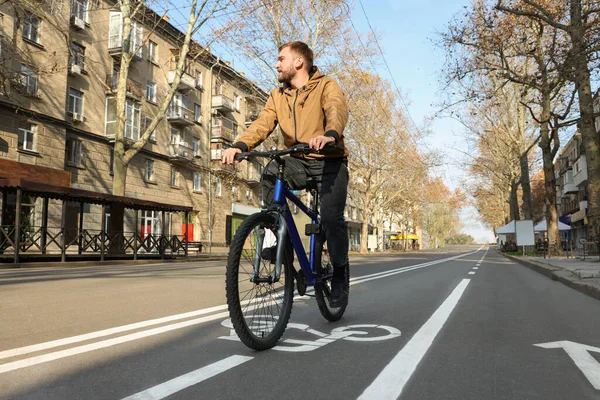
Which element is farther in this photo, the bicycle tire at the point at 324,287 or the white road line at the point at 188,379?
the bicycle tire at the point at 324,287

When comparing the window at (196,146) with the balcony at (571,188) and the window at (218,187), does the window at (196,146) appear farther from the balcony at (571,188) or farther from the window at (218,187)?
the balcony at (571,188)

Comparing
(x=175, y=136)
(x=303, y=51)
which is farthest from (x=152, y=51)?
(x=303, y=51)

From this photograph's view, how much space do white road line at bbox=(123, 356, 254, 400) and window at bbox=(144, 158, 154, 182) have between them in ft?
95.4

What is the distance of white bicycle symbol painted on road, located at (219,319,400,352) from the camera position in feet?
10.2

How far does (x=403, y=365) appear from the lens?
2686mm

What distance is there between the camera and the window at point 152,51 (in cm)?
3102

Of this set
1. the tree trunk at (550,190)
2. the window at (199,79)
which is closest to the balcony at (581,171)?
the tree trunk at (550,190)

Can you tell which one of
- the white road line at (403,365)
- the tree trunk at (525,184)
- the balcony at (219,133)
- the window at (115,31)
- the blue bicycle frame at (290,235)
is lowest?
the white road line at (403,365)

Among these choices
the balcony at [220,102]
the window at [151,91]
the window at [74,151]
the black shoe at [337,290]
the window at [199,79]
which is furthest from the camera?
the balcony at [220,102]

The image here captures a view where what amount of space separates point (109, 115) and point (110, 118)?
0.20 metres

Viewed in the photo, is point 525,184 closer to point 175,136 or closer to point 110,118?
point 175,136

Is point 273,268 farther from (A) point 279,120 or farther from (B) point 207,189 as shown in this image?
(B) point 207,189

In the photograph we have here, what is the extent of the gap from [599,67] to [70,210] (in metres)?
23.2

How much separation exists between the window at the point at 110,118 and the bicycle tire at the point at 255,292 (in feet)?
85.0
